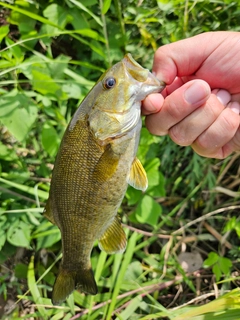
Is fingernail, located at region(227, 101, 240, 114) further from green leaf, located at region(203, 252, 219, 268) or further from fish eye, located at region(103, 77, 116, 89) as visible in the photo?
green leaf, located at region(203, 252, 219, 268)

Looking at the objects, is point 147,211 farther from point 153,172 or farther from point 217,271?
point 217,271

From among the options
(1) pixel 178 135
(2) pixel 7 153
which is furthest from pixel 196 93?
(2) pixel 7 153

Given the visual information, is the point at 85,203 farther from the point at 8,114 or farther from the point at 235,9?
the point at 235,9

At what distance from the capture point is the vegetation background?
8.23ft

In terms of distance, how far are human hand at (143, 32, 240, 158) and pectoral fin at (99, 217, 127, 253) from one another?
0.60 metres

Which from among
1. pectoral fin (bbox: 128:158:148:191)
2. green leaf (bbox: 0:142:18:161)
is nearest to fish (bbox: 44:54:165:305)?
pectoral fin (bbox: 128:158:148:191)

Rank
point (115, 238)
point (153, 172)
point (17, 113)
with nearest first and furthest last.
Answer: point (115, 238) < point (17, 113) < point (153, 172)

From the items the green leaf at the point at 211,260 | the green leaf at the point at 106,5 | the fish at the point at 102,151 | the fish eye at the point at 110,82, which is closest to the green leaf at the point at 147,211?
the green leaf at the point at 211,260

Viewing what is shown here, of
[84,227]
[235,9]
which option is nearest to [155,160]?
[84,227]

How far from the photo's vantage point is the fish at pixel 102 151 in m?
1.62

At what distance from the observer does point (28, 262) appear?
9.59 ft

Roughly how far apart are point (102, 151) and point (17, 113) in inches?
33.9

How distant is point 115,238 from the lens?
1939 millimetres

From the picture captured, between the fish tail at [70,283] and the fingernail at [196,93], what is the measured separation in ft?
3.74
